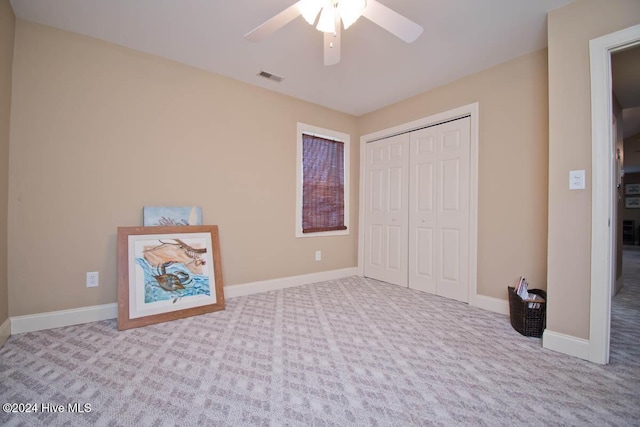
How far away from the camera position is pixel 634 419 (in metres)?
1.32

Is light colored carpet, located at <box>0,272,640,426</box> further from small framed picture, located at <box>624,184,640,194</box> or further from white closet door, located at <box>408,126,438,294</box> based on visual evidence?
small framed picture, located at <box>624,184,640,194</box>

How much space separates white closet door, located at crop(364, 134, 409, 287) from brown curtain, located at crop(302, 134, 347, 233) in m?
0.44

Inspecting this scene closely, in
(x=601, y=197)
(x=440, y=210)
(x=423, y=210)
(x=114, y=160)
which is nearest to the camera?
(x=601, y=197)

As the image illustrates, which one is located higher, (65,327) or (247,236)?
(247,236)

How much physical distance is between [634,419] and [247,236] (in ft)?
10.4

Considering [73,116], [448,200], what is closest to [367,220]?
[448,200]

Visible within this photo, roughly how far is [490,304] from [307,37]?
3.09 meters

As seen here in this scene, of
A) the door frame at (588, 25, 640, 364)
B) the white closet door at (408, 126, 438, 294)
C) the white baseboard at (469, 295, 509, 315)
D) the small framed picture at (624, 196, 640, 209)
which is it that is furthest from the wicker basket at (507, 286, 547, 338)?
the small framed picture at (624, 196, 640, 209)

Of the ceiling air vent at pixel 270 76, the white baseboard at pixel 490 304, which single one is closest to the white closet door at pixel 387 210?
the white baseboard at pixel 490 304

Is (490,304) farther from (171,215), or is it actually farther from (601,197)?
(171,215)

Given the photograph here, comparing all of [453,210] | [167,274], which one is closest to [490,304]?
[453,210]

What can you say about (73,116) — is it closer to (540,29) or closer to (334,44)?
(334,44)

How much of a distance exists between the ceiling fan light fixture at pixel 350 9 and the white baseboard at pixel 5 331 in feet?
10.4

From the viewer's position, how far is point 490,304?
2779mm
